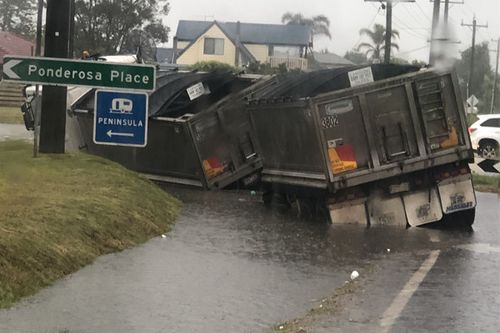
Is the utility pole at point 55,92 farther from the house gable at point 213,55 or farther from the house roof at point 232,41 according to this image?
the house gable at point 213,55

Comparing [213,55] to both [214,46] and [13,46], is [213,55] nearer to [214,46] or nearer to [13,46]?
[214,46]

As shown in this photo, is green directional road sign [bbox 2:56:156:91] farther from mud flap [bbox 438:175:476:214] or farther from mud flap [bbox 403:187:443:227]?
mud flap [bbox 438:175:476:214]

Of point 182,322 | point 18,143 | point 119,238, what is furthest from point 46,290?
point 18,143

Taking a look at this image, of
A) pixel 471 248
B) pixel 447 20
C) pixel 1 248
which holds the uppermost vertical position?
pixel 447 20

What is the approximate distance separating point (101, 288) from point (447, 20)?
733cm

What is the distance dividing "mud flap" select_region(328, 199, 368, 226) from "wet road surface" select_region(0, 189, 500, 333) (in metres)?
0.28

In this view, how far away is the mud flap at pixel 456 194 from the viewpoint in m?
11.6

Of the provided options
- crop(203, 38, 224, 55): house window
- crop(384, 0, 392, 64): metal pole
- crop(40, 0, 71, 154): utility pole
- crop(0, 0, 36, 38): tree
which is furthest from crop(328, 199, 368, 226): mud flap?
crop(0, 0, 36, 38): tree

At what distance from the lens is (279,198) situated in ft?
43.7

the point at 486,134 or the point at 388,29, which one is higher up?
the point at 388,29

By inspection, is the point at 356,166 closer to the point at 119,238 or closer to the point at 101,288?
the point at 119,238

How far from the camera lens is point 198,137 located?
13453 mm

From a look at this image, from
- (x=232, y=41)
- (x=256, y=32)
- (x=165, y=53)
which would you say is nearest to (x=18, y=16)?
(x=165, y=53)

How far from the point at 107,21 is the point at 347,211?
3232cm
